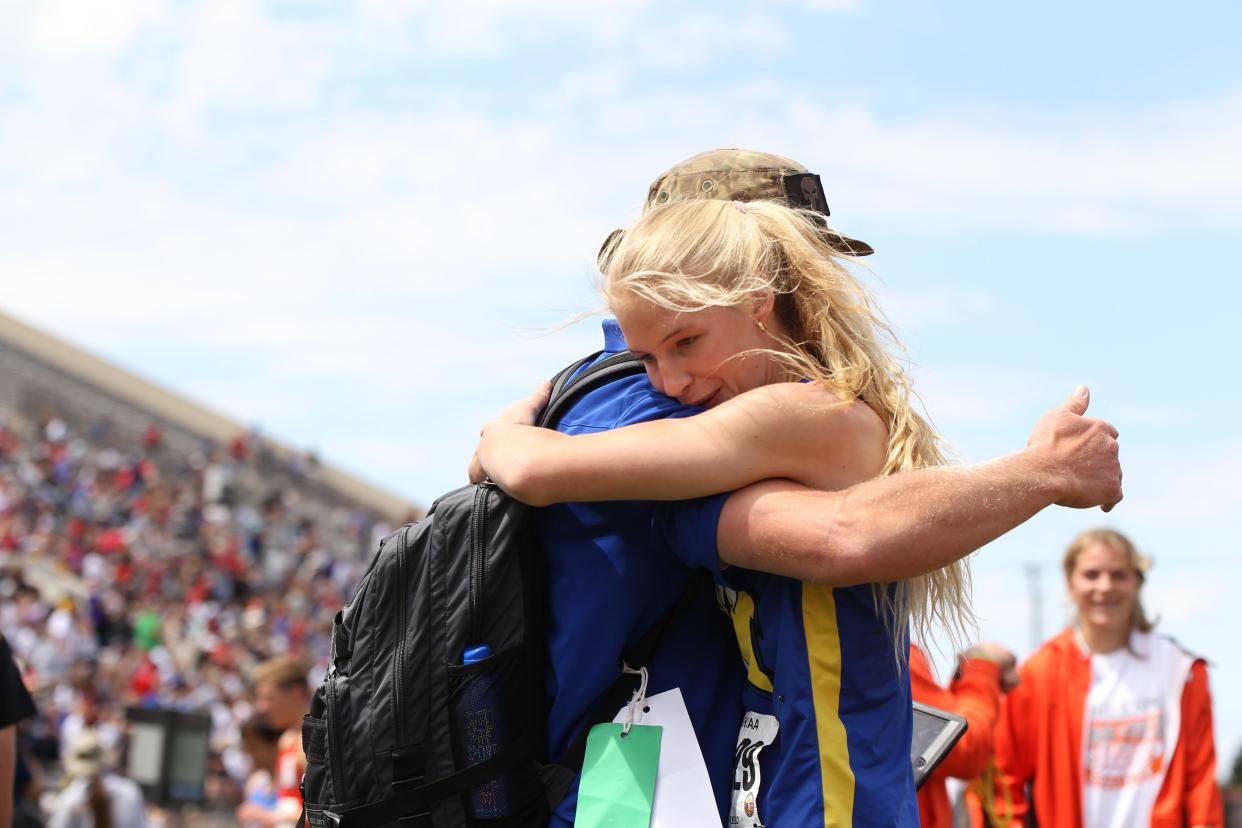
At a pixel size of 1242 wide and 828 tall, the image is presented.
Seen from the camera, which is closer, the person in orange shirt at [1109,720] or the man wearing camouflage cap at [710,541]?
the man wearing camouflage cap at [710,541]

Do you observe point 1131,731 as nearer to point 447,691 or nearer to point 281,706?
point 281,706

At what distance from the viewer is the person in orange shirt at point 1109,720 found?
5.25 metres

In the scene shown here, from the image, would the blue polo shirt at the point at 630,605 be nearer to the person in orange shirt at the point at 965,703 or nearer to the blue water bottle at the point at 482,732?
the blue water bottle at the point at 482,732

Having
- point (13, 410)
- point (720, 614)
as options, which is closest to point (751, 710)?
point (720, 614)

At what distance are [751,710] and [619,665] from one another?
212 millimetres

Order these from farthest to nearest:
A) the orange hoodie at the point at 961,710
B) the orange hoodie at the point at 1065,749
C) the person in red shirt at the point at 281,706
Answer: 1. the person in red shirt at the point at 281,706
2. the orange hoodie at the point at 1065,749
3. the orange hoodie at the point at 961,710

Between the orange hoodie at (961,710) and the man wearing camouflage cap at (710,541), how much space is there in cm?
169

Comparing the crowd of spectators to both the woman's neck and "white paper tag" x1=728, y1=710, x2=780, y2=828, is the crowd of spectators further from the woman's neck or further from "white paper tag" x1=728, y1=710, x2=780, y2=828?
"white paper tag" x1=728, y1=710, x2=780, y2=828

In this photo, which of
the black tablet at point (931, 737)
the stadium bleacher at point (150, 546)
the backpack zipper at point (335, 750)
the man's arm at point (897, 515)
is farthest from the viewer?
the stadium bleacher at point (150, 546)

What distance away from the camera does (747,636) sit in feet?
7.43

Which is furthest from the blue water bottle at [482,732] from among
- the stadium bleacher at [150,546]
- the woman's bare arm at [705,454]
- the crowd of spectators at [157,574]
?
the stadium bleacher at [150,546]

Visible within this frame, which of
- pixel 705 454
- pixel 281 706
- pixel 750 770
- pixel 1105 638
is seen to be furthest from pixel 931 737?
pixel 281 706

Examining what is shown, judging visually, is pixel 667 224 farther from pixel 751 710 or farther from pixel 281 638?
pixel 281 638

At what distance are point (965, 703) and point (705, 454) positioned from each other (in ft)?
8.84
